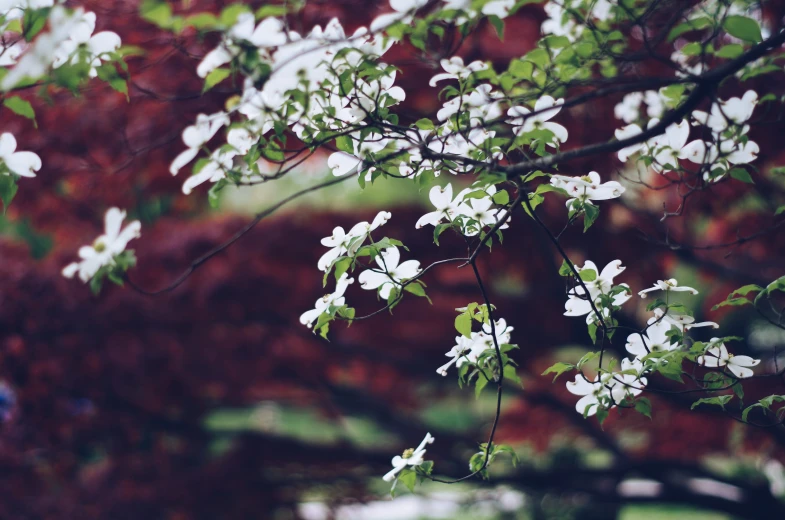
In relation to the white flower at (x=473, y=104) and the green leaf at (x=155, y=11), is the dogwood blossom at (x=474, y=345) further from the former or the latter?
the green leaf at (x=155, y=11)

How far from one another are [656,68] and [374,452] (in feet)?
6.07

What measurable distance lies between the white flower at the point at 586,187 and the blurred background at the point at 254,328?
34.5 inches

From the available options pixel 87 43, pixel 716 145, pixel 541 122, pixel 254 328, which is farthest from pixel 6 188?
pixel 254 328

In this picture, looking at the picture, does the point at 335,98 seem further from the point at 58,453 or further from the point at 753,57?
the point at 58,453

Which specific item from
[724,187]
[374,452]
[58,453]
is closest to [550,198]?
[724,187]

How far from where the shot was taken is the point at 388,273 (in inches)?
39.8

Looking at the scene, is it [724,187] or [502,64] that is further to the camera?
[724,187]

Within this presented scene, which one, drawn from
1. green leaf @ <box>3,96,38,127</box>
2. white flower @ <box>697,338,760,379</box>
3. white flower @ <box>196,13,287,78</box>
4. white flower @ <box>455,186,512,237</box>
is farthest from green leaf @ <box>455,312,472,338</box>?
green leaf @ <box>3,96,38,127</box>

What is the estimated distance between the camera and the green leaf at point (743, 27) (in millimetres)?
877

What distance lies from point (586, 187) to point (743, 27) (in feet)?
1.00

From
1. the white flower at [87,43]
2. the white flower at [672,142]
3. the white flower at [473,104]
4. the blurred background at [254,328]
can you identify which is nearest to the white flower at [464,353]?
the white flower at [473,104]

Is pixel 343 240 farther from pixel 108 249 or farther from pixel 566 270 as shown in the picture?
pixel 108 249

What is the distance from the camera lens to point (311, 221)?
8.64ft

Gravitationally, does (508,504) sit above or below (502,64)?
below
